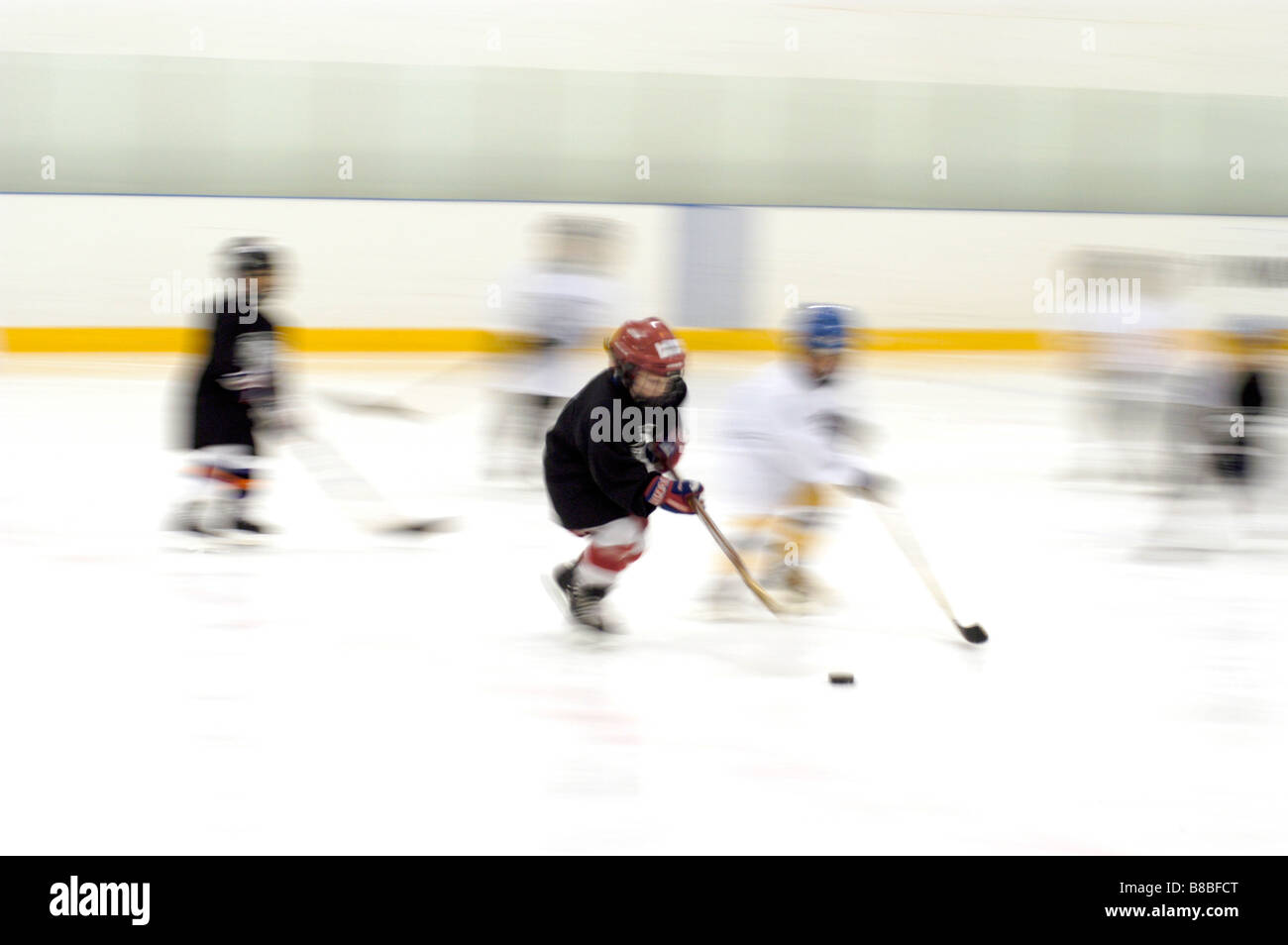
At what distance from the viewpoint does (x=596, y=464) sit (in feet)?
11.3

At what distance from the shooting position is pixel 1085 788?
2.70 meters

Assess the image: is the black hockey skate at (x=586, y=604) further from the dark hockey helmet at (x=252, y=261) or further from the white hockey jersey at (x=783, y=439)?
the dark hockey helmet at (x=252, y=261)

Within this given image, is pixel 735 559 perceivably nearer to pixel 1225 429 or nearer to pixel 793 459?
pixel 793 459

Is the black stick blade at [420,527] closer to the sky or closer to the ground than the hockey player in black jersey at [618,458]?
closer to the ground

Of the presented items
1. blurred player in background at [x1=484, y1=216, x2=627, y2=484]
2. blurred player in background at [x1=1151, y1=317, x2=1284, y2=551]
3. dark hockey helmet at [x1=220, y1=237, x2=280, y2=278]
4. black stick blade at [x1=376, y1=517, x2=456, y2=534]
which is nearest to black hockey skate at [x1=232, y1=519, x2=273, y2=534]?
black stick blade at [x1=376, y1=517, x2=456, y2=534]

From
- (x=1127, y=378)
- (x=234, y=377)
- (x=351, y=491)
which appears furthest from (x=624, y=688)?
(x=1127, y=378)

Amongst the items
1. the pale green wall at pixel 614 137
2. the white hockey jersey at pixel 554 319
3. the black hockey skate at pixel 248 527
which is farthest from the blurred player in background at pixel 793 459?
the pale green wall at pixel 614 137

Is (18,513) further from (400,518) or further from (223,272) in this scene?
(223,272)

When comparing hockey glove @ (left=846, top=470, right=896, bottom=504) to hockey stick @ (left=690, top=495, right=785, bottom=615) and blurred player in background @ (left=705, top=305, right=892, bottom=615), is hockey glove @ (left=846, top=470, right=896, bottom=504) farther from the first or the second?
hockey stick @ (left=690, top=495, right=785, bottom=615)

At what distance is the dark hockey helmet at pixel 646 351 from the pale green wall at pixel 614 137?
22.7ft

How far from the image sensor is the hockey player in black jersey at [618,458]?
3.43m

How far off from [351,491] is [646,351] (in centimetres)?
255

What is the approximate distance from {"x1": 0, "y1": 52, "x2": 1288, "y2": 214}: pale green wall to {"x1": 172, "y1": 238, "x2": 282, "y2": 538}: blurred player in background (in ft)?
18.0
